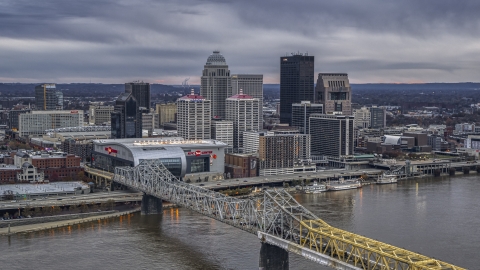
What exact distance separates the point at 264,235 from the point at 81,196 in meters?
16.9

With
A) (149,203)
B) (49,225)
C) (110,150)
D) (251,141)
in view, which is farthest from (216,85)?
(49,225)

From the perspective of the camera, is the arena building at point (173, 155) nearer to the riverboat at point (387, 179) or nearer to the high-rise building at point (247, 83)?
the riverboat at point (387, 179)

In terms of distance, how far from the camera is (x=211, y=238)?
28.7m

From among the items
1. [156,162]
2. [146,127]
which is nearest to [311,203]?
[156,162]

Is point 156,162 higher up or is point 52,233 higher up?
point 156,162

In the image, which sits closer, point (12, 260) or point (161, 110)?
point (12, 260)

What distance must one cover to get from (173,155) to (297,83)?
3479 centimetres

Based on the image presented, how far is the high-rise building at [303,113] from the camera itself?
64.3 metres

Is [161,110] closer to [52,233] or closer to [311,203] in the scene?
[311,203]

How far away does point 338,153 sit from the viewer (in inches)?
2203

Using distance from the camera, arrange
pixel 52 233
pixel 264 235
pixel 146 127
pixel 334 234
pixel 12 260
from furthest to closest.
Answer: pixel 146 127
pixel 52 233
pixel 12 260
pixel 264 235
pixel 334 234

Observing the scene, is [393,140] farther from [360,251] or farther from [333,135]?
[360,251]

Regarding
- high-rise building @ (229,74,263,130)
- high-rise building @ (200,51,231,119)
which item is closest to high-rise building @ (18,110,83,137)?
high-rise building @ (200,51,231,119)

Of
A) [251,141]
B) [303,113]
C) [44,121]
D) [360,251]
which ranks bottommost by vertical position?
[360,251]
